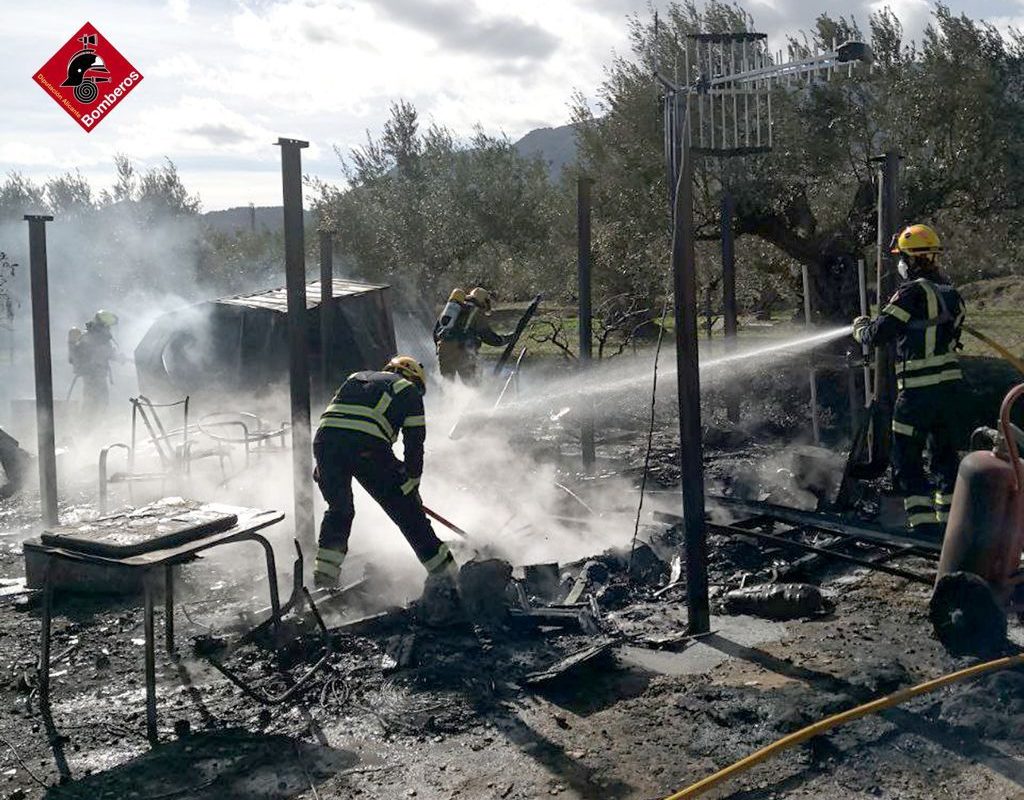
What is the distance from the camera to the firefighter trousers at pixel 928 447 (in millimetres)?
6602

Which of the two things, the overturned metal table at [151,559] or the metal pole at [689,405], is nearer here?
the overturned metal table at [151,559]

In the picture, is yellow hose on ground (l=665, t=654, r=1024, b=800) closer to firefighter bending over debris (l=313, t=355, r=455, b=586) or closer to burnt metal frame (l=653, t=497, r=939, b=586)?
burnt metal frame (l=653, t=497, r=939, b=586)

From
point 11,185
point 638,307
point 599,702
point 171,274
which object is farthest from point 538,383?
point 11,185

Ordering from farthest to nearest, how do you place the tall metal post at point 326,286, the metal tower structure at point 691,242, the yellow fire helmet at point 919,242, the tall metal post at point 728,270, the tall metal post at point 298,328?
the tall metal post at point 326,286
the tall metal post at point 728,270
the yellow fire helmet at point 919,242
the tall metal post at point 298,328
the metal tower structure at point 691,242

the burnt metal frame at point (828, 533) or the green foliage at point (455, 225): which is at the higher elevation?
the green foliage at point (455, 225)

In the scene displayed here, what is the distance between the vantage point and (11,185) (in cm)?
4053

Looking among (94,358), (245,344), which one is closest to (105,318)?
(94,358)

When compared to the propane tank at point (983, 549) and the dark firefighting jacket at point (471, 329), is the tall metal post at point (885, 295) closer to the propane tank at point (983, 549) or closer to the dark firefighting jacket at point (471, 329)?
the propane tank at point (983, 549)

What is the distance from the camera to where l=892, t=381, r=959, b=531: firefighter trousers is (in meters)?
6.60

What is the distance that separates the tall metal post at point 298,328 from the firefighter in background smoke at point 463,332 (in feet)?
18.4

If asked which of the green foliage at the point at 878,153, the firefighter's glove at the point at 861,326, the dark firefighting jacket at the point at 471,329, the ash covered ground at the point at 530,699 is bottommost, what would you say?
the ash covered ground at the point at 530,699

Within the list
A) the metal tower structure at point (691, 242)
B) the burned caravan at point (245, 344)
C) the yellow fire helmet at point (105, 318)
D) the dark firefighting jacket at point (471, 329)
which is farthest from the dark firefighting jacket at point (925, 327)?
the yellow fire helmet at point (105, 318)

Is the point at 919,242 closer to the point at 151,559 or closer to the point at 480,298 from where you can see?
the point at 151,559

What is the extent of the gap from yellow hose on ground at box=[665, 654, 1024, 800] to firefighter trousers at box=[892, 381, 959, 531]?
2.36m
